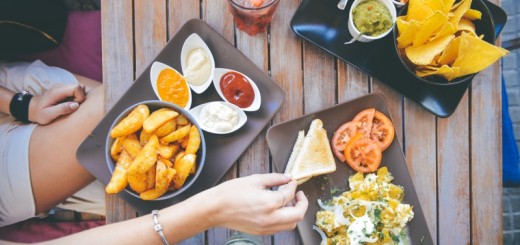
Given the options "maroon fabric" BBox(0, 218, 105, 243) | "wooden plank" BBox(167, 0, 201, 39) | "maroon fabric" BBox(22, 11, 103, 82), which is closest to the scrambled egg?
"wooden plank" BBox(167, 0, 201, 39)

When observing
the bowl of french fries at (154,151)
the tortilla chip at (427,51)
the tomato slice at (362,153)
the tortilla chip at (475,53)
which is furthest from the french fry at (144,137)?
the tortilla chip at (475,53)

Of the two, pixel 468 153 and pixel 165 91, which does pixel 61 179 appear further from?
pixel 468 153

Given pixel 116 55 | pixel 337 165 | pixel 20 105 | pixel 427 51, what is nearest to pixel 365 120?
pixel 337 165

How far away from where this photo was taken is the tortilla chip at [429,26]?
1.44 metres

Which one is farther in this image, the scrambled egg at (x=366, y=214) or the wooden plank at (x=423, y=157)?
the wooden plank at (x=423, y=157)

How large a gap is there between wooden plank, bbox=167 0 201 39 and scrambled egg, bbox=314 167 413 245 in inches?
32.7

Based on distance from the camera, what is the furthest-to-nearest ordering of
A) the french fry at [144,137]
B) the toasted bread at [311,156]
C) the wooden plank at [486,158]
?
the wooden plank at [486,158]
the toasted bread at [311,156]
the french fry at [144,137]

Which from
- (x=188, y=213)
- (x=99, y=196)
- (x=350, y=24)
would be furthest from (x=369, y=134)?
(x=99, y=196)

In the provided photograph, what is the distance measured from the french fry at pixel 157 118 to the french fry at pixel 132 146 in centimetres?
7

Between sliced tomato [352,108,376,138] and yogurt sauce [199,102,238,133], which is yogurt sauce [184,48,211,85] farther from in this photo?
sliced tomato [352,108,376,138]

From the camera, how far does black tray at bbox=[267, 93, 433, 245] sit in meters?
1.66

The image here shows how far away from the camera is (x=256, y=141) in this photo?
1.69 metres

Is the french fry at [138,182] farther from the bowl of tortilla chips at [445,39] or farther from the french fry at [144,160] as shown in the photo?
the bowl of tortilla chips at [445,39]

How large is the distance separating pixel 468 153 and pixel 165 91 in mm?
1147
